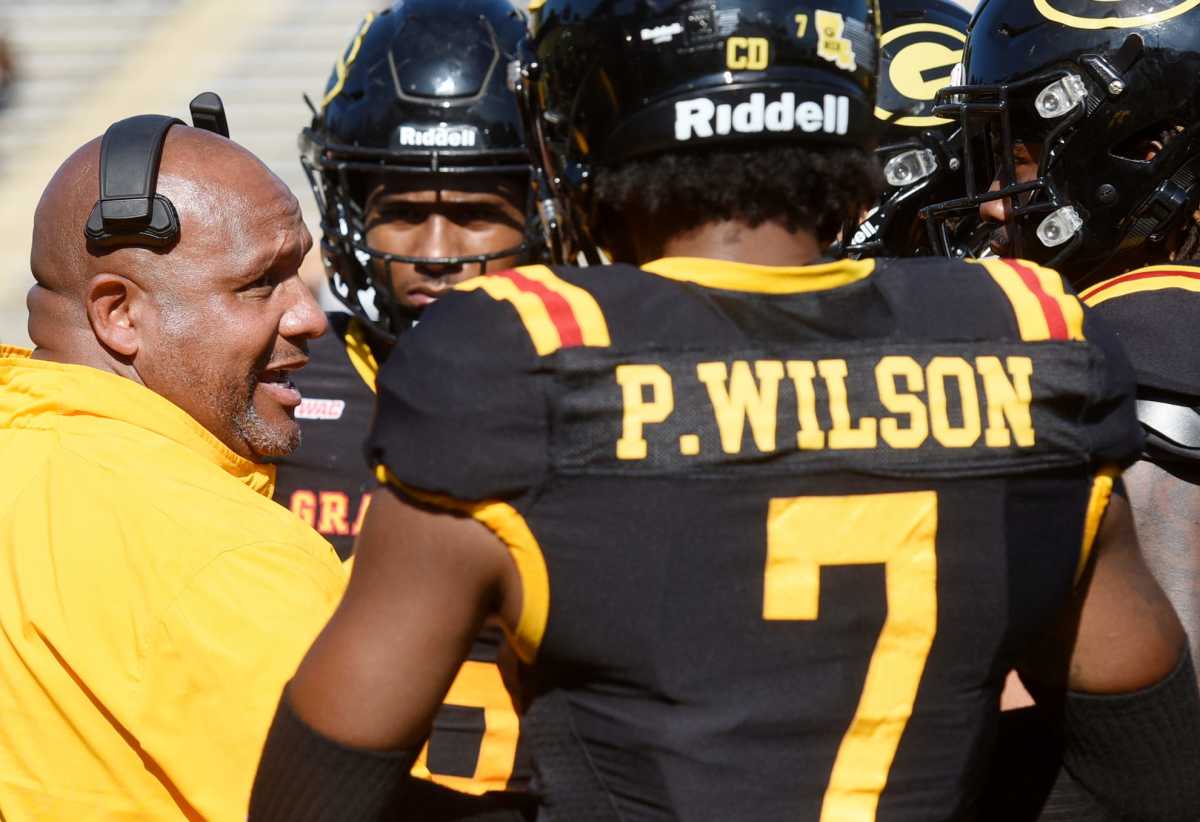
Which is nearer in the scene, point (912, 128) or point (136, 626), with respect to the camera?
point (136, 626)

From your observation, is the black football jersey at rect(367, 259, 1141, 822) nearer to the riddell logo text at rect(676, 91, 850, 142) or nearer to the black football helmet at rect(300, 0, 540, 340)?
the riddell logo text at rect(676, 91, 850, 142)

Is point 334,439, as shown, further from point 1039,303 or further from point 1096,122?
point 1039,303

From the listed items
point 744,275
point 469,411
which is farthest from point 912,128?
point 469,411

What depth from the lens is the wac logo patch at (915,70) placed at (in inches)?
127

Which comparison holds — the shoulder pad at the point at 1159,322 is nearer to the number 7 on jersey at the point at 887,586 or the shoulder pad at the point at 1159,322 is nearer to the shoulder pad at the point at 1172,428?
the shoulder pad at the point at 1172,428

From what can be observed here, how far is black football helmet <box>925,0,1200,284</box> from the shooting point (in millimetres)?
2434

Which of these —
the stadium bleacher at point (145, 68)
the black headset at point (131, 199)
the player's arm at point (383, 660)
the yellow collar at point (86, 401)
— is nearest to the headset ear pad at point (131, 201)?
the black headset at point (131, 199)

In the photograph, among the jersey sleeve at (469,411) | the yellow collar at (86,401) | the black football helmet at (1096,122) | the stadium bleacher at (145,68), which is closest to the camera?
the jersey sleeve at (469,411)

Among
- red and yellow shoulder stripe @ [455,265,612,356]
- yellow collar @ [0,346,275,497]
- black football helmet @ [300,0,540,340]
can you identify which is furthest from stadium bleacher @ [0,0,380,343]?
red and yellow shoulder stripe @ [455,265,612,356]

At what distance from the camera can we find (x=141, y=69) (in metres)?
13.7

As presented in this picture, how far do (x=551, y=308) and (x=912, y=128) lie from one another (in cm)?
202

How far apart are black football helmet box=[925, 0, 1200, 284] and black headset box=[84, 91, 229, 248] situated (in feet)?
4.65

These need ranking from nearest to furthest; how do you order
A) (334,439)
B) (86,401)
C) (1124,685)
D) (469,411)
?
(469,411) → (1124,685) → (86,401) → (334,439)

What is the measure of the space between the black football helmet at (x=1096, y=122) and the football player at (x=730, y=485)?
957 millimetres
